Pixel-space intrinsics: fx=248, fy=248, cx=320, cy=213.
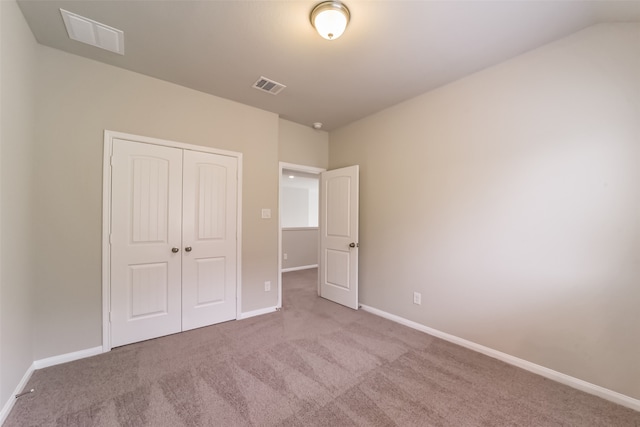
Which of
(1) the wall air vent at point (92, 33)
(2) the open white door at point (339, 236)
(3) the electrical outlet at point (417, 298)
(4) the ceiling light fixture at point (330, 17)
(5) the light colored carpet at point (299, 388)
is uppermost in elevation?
(1) the wall air vent at point (92, 33)

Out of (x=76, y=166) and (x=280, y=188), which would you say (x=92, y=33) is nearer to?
(x=76, y=166)

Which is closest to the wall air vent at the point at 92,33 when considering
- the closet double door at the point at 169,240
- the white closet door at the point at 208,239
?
the closet double door at the point at 169,240

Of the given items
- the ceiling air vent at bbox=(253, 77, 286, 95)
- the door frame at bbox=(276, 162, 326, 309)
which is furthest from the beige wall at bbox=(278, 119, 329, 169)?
the ceiling air vent at bbox=(253, 77, 286, 95)

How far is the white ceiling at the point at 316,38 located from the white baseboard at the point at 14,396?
2.61m

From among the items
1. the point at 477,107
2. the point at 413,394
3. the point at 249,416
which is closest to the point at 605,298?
the point at 413,394

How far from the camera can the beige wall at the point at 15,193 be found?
5.04 ft

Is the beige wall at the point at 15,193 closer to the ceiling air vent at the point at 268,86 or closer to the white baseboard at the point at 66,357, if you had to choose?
the white baseboard at the point at 66,357

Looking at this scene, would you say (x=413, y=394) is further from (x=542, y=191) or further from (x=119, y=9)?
(x=119, y=9)

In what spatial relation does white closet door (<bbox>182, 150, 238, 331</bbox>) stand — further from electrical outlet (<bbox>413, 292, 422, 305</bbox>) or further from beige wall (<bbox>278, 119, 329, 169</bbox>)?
electrical outlet (<bbox>413, 292, 422, 305</bbox>)

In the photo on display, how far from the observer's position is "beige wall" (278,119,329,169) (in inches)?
143

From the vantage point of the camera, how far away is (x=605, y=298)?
1.79 metres

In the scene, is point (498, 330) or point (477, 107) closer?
point (498, 330)

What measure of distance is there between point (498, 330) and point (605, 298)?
0.79 meters

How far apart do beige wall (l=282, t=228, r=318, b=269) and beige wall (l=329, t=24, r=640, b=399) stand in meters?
3.39
